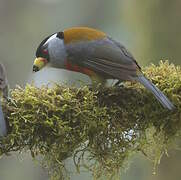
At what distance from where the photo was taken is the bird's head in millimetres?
4109

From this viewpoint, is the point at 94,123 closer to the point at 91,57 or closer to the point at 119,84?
the point at 119,84

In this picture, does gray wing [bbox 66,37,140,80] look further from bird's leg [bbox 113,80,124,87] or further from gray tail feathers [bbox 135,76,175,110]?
gray tail feathers [bbox 135,76,175,110]

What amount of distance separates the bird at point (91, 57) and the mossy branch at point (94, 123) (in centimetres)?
12

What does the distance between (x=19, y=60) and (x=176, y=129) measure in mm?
9463

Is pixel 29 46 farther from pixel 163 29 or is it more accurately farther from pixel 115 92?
pixel 115 92

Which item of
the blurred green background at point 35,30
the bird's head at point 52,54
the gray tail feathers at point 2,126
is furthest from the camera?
the blurred green background at point 35,30

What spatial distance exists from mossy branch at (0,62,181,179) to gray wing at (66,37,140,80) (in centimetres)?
12

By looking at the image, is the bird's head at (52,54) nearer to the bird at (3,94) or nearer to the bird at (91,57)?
the bird at (91,57)

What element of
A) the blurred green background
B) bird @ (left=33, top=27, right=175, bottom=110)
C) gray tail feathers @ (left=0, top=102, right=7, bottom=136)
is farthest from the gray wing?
the blurred green background

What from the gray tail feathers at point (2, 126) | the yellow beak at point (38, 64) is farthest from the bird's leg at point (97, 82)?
the gray tail feathers at point (2, 126)

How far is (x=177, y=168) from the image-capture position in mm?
4859

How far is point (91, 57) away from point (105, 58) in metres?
0.09

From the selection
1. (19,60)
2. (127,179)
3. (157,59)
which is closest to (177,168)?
(157,59)

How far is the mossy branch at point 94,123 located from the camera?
353 centimetres
